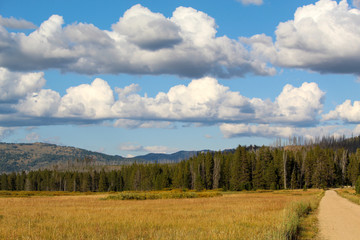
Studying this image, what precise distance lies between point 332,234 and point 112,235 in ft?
38.4

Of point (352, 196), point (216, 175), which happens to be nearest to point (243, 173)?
point (216, 175)

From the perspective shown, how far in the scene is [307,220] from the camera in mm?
26109

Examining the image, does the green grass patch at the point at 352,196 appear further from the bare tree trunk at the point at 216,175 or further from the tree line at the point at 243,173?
the bare tree trunk at the point at 216,175

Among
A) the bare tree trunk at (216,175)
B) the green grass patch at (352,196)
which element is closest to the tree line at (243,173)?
the bare tree trunk at (216,175)

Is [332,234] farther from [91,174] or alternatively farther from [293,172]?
[91,174]

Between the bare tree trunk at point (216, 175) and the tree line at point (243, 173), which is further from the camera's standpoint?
the bare tree trunk at point (216, 175)

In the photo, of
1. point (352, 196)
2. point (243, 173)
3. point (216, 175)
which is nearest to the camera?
point (352, 196)

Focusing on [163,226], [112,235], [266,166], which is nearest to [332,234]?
[163,226]

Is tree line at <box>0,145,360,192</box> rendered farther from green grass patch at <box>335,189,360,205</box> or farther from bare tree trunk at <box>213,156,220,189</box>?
green grass patch at <box>335,189,360,205</box>

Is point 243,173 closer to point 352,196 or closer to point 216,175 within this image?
point 216,175

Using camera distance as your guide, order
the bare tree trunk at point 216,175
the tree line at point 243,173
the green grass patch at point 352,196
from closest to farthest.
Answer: the green grass patch at point 352,196 → the tree line at point 243,173 → the bare tree trunk at point 216,175

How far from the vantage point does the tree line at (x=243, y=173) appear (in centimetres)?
10631

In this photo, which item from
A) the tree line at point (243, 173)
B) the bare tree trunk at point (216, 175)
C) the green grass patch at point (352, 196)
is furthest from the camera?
the bare tree trunk at point (216, 175)

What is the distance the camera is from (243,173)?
107 meters
